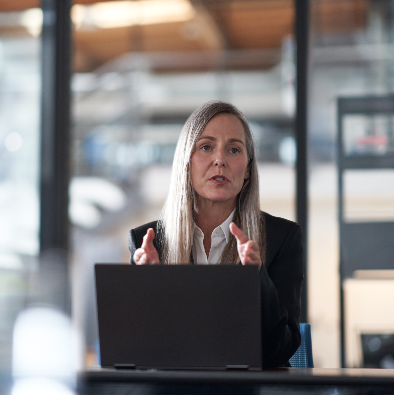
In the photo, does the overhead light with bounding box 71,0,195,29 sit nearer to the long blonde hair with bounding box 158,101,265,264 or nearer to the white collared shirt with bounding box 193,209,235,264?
the long blonde hair with bounding box 158,101,265,264

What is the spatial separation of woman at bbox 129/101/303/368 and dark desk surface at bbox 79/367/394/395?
0.47m

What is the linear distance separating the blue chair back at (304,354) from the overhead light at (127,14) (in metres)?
5.98

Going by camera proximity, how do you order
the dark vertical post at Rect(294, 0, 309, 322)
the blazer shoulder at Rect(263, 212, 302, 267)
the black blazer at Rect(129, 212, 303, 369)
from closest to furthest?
the black blazer at Rect(129, 212, 303, 369), the blazer shoulder at Rect(263, 212, 302, 267), the dark vertical post at Rect(294, 0, 309, 322)

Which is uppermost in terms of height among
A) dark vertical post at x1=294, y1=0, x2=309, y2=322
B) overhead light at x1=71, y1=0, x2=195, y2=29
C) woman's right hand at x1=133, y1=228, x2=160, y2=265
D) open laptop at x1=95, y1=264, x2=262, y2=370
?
overhead light at x1=71, y1=0, x2=195, y2=29

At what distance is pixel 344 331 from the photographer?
295 cm

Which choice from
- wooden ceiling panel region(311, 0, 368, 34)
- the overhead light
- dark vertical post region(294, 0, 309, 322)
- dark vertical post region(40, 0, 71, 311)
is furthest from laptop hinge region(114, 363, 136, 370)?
the overhead light

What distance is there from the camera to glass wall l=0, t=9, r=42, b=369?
115 inches

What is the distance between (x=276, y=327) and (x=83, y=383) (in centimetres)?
48

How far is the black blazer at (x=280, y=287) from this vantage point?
1.20 meters

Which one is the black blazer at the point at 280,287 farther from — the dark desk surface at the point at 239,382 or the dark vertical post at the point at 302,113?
the dark vertical post at the point at 302,113

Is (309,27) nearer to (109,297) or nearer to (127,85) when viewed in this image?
(109,297)

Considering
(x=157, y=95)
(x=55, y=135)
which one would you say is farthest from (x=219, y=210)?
(x=157, y=95)

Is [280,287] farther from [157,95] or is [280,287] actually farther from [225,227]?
[157,95]

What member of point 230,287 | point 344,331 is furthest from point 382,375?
point 344,331
